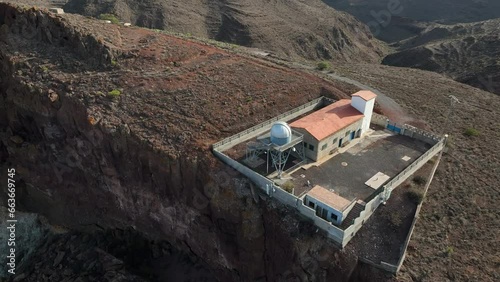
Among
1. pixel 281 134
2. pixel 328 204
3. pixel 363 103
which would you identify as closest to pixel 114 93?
pixel 281 134

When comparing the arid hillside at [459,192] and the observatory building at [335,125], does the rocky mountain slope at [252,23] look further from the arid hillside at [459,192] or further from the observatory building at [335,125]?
the observatory building at [335,125]

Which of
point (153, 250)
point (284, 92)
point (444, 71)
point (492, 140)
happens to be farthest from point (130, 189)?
point (444, 71)

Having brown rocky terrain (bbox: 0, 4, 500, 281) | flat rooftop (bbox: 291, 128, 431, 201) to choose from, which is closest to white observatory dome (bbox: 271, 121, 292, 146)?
flat rooftop (bbox: 291, 128, 431, 201)

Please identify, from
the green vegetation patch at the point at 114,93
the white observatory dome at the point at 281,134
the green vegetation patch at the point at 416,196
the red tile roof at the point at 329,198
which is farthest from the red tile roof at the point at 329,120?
the green vegetation patch at the point at 114,93

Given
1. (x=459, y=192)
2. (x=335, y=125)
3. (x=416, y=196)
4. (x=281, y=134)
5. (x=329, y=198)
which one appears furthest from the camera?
(x=335, y=125)

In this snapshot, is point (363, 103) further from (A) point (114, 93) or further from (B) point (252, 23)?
(B) point (252, 23)

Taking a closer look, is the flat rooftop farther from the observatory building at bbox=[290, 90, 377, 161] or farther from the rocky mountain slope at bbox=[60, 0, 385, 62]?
the rocky mountain slope at bbox=[60, 0, 385, 62]
